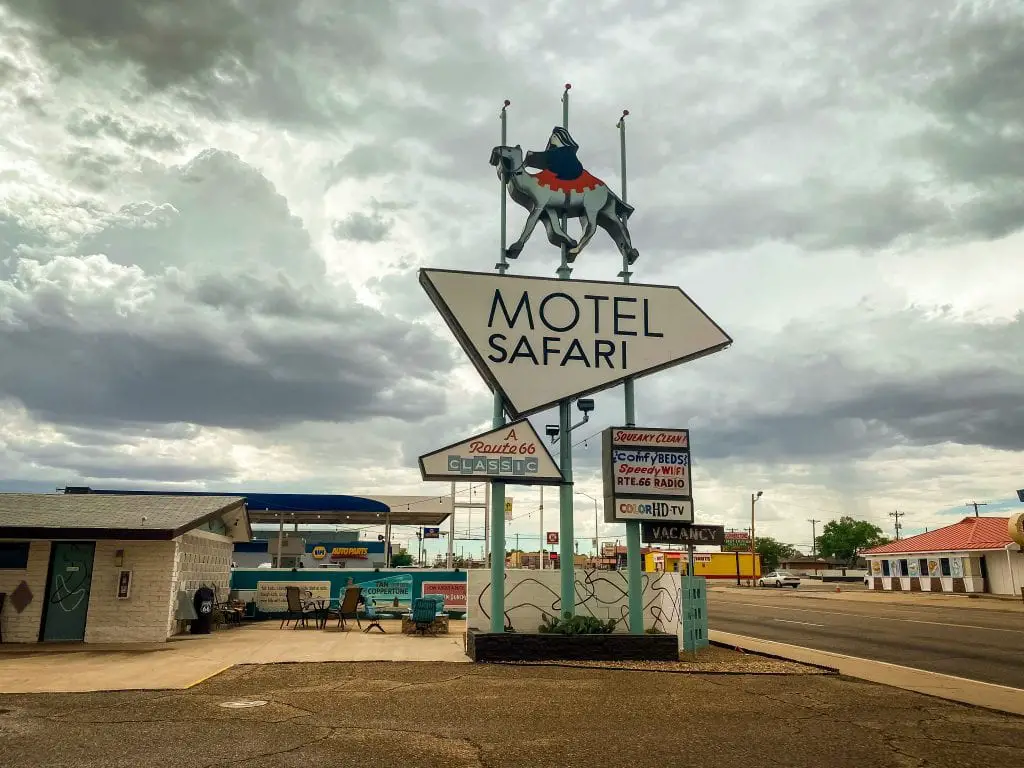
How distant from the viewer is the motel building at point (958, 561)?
4441 cm

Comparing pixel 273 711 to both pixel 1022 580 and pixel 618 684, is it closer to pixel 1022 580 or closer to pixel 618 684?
pixel 618 684

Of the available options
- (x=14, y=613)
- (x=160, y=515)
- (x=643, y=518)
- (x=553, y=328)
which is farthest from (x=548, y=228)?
(x=14, y=613)

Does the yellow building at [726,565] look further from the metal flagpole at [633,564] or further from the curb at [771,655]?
the metal flagpole at [633,564]

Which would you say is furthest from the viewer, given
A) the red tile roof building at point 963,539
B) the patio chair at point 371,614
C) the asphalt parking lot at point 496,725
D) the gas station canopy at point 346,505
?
the red tile roof building at point 963,539

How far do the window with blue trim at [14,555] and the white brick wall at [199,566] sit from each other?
3148mm

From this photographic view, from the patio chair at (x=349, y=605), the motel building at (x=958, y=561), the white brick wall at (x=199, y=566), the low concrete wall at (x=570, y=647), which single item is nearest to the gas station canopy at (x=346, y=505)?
the white brick wall at (x=199, y=566)

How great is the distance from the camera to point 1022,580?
43.0 metres

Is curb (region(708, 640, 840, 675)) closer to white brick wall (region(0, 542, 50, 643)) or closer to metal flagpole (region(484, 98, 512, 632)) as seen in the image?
metal flagpole (region(484, 98, 512, 632))

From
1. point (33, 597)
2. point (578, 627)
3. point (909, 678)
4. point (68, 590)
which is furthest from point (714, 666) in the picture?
point (33, 597)

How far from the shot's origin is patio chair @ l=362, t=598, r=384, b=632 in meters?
20.9

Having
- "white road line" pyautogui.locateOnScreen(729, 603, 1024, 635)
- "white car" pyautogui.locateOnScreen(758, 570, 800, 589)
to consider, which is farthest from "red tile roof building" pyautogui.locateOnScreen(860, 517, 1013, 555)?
"white road line" pyautogui.locateOnScreen(729, 603, 1024, 635)

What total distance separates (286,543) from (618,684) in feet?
126

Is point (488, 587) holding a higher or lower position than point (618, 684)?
higher

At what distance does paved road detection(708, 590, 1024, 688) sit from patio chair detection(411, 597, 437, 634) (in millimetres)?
8857
